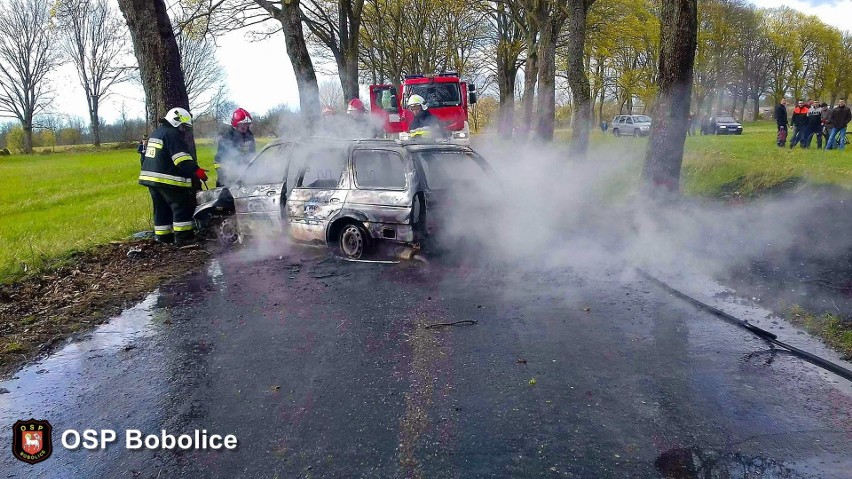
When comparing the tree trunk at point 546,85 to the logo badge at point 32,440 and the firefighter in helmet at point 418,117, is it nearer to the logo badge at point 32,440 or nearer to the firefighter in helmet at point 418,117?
the firefighter in helmet at point 418,117

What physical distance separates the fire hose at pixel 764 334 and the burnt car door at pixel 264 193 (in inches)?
188

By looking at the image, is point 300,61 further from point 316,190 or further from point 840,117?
point 840,117

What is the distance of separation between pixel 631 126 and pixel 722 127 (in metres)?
5.36

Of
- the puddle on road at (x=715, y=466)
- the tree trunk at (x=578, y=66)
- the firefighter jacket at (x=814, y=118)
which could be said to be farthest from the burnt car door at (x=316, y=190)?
the firefighter jacket at (x=814, y=118)

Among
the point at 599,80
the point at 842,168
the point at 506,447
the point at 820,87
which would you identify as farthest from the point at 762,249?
the point at 820,87

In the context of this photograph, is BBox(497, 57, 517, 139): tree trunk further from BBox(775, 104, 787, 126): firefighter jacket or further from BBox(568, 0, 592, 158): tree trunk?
BBox(568, 0, 592, 158): tree trunk

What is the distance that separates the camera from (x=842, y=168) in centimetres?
1014

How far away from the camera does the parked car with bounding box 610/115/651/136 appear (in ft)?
115

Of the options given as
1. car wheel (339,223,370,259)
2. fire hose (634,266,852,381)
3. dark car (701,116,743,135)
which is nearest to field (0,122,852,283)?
car wheel (339,223,370,259)

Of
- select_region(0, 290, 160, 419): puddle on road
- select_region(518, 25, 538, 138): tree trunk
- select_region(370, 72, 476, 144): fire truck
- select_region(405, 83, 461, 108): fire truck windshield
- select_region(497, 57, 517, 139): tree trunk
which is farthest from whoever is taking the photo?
select_region(497, 57, 517, 139): tree trunk

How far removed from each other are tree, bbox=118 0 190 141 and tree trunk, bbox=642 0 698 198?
7.48 metres

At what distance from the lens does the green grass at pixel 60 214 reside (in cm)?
764

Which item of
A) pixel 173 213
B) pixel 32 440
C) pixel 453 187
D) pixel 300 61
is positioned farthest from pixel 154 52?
pixel 32 440

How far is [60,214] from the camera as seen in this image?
12.7 meters
